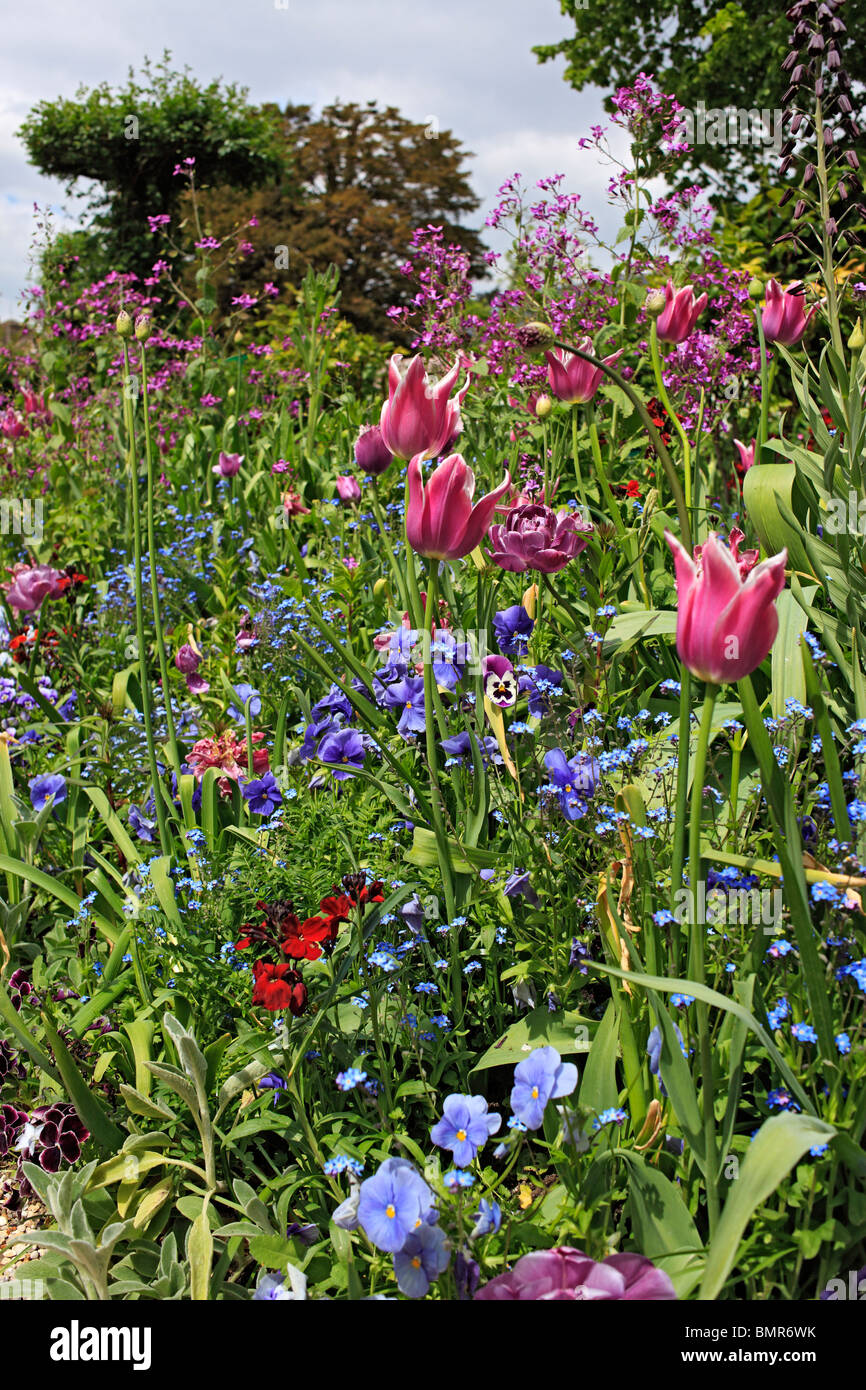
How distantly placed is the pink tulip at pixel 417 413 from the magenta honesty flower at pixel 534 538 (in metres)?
0.22

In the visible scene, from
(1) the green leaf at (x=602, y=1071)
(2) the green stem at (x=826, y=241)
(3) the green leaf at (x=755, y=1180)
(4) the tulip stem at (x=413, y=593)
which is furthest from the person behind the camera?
(2) the green stem at (x=826, y=241)

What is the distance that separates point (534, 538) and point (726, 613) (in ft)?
2.68

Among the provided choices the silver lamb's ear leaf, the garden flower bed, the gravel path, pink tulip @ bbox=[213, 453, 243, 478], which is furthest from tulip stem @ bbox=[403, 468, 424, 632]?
pink tulip @ bbox=[213, 453, 243, 478]

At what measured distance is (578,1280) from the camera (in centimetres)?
116

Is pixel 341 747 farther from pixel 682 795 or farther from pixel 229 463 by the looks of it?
pixel 229 463

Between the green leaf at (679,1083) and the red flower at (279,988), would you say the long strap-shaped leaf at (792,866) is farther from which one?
the red flower at (279,988)

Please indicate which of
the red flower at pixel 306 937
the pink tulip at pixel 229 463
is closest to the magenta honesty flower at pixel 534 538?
the red flower at pixel 306 937

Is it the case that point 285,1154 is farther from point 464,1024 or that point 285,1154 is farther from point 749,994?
point 749,994

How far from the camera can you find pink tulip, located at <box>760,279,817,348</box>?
107 inches

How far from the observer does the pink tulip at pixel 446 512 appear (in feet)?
5.29

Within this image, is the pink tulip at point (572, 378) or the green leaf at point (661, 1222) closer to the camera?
the green leaf at point (661, 1222)

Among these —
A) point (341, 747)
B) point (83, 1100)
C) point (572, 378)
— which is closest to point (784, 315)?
point (572, 378)

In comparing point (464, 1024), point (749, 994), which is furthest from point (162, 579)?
point (749, 994)
